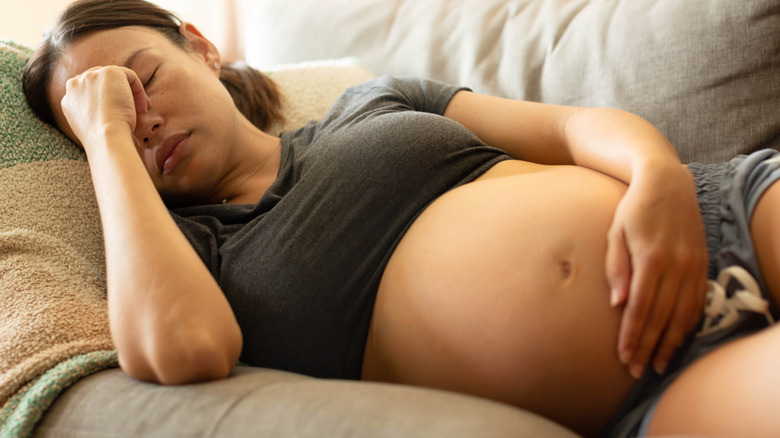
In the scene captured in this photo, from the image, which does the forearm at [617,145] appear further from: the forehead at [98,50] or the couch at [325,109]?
the forehead at [98,50]

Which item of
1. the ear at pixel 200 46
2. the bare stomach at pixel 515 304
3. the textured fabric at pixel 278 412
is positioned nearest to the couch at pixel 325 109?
the textured fabric at pixel 278 412

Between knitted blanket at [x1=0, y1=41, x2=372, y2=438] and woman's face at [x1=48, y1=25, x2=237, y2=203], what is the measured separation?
78 mm

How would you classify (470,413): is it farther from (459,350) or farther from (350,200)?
(350,200)

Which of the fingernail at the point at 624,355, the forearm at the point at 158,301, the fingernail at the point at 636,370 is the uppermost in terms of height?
the forearm at the point at 158,301

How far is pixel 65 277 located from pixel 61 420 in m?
0.27

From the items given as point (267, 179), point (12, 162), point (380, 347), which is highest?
point (12, 162)

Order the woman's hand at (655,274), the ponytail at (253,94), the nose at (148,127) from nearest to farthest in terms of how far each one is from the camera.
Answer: the woman's hand at (655,274), the nose at (148,127), the ponytail at (253,94)

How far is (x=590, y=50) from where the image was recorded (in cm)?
113

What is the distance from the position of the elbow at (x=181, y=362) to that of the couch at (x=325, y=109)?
0.02 metres

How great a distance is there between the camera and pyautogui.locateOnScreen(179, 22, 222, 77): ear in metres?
1.10

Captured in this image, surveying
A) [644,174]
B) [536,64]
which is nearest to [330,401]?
[644,174]

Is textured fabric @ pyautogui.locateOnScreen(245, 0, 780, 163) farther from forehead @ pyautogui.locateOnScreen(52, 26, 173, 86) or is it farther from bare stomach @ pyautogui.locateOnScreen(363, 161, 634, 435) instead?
forehead @ pyautogui.locateOnScreen(52, 26, 173, 86)

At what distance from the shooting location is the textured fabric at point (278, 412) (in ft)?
1.65

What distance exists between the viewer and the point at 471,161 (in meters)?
0.86
